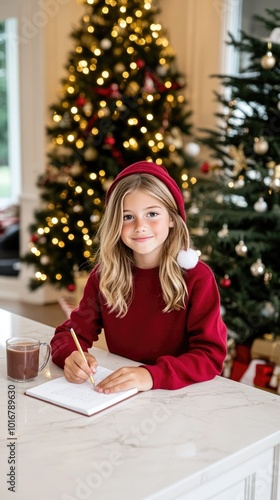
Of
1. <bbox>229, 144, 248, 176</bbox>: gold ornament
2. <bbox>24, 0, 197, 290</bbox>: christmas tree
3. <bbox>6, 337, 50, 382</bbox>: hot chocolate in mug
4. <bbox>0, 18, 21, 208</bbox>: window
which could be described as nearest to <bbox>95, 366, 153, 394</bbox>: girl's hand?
<bbox>6, 337, 50, 382</bbox>: hot chocolate in mug

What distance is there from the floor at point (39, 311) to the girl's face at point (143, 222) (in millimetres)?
3194

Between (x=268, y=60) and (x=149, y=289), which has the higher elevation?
(x=268, y=60)

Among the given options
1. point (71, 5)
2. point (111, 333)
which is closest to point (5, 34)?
point (71, 5)

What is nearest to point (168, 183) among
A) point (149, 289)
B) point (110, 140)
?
point (149, 289)

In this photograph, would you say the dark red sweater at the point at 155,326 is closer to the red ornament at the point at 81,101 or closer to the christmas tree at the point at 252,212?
the christmas tree at the point at 252,212

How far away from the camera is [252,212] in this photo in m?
3.04

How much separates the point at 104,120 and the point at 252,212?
5.69ft

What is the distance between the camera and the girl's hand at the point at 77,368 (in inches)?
55.7

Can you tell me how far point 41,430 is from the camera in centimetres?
117

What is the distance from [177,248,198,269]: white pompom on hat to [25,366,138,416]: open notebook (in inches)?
14.8

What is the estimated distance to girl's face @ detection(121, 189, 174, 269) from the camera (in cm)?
158

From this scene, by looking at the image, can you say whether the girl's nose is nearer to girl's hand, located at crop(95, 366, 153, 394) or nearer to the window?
girl's hand, located at crop(95, 366, 153, 394)

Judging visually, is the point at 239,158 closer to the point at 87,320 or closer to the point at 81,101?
the point at 81,101

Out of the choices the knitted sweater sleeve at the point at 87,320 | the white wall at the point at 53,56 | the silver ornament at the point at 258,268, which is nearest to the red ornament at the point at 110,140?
the white wall at the point at 53,56
